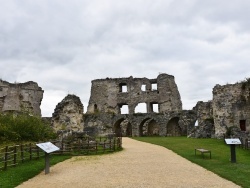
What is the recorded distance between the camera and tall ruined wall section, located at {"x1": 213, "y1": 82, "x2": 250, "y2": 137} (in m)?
28.1

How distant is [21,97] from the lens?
1618 inches

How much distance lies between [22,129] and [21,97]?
70.3 feet

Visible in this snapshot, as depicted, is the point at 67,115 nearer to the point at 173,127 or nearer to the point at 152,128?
the point at 173,127

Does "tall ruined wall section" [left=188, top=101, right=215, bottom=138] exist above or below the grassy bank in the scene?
above

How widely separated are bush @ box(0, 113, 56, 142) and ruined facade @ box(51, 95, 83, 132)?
4.91 m

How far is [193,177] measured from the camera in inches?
429

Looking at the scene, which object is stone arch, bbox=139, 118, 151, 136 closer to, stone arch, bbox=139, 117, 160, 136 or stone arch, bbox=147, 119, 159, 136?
stone arch, bbox=139, 117, 160, 136

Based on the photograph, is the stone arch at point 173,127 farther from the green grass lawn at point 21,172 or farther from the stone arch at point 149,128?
the green grass lawn at point 21,172

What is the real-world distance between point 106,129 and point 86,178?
92.5 feet

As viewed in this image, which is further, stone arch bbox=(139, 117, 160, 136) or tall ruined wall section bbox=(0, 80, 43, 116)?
stone arch bbox=(139, 117, 160, 136)

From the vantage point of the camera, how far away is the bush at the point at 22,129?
1980 cm

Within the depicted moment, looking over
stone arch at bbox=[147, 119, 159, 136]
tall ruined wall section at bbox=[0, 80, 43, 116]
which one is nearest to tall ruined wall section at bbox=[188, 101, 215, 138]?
stone arch at bbox=[147, 119, 159, 136]

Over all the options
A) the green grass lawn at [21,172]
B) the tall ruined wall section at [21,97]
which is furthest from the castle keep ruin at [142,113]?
the green grass lawn at [21,172]

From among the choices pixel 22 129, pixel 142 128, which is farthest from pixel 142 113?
pixel 22 129
